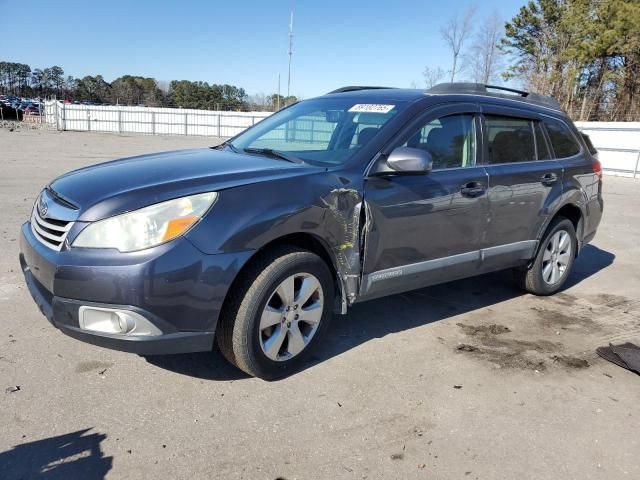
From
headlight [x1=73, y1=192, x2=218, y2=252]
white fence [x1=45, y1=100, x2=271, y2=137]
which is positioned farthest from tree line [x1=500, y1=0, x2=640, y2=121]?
headlight [x1=73, y1=192, x2=218, y2=252]

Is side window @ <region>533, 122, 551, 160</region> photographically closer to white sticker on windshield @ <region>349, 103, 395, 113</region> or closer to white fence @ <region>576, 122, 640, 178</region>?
white sticker on windshield @ <region>349, 103, 395, 113</region>

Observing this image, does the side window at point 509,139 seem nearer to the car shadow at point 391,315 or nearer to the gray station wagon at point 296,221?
the gray station wagon at point 296,221

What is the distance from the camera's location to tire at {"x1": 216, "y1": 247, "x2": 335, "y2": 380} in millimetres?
2998

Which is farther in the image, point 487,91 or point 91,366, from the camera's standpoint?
point 487,91

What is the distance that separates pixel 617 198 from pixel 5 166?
49.1 ft

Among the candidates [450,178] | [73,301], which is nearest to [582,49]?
[450,178]

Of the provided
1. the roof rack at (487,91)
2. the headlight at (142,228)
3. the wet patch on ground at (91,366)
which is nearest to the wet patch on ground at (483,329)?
the roof rack at (487,91)

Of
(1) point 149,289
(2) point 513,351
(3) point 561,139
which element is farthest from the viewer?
(3) point 561,139

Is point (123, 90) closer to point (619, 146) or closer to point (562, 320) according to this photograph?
point (619, 146)

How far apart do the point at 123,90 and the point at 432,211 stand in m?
99.5

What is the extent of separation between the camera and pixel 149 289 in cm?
268

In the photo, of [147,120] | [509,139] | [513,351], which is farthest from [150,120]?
[513,351]

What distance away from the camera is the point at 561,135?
5.19 metres

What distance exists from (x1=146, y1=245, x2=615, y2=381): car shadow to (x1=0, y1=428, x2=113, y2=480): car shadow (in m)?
0.83
